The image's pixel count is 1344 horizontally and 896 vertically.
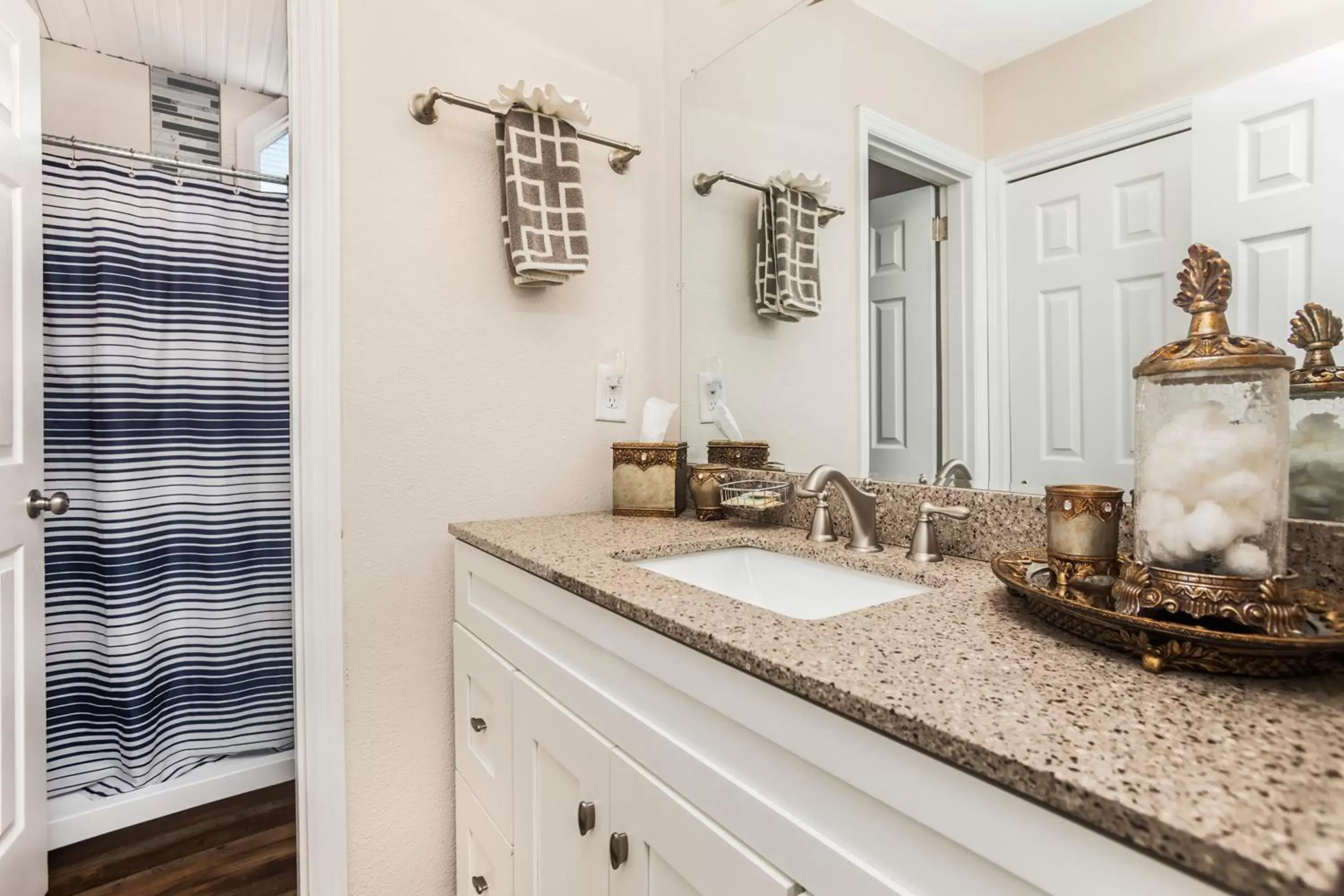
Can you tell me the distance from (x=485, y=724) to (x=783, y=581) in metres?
0.58

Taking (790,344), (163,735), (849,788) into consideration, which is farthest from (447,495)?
(163,735)

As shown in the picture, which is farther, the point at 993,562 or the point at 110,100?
the point at 110,100

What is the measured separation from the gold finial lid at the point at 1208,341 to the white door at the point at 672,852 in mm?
552

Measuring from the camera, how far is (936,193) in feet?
3.40

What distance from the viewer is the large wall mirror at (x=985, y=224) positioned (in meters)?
0.72

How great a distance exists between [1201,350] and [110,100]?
125 inches

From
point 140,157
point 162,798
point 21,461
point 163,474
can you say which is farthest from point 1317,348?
point 162,798

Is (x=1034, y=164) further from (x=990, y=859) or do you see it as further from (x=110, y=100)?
(x=110, y=100)

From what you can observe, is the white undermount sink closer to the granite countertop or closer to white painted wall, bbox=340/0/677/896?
the granite countertop

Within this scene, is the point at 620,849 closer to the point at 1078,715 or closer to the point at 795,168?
the point at 1078,715

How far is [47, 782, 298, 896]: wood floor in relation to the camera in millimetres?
1569

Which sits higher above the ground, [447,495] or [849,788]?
[447,495]

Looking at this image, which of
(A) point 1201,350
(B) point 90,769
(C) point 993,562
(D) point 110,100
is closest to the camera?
(A) point 1201,350

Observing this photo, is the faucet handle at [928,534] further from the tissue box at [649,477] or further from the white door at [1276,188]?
the tissue box at [649,477]
